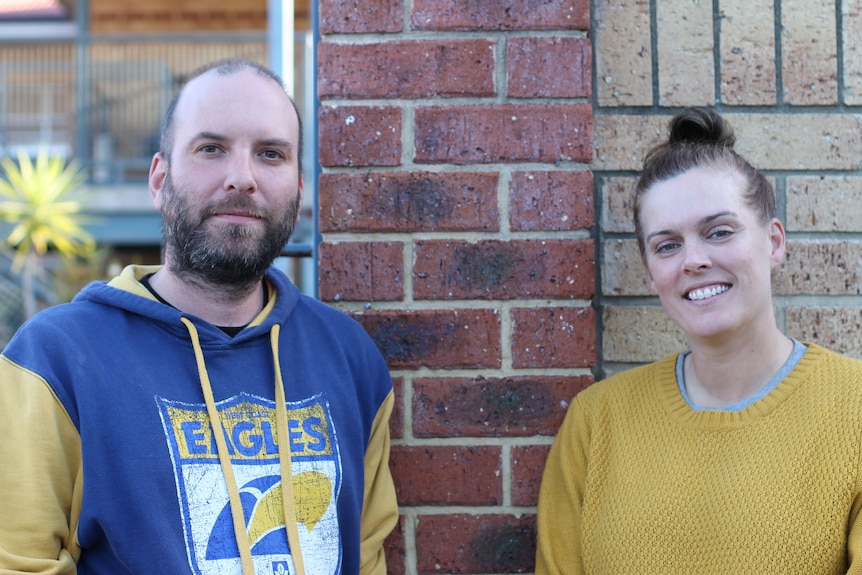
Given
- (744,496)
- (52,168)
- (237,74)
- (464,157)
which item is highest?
(52,168)

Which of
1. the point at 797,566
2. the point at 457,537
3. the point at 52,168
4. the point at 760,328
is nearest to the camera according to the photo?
the point at 797,566

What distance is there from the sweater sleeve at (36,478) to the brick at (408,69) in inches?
34.1

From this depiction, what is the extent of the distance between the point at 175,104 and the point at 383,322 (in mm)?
629

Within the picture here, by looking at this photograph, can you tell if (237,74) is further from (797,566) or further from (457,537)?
(797,566)

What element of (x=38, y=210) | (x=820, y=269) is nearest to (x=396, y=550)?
(x=820, y=269)

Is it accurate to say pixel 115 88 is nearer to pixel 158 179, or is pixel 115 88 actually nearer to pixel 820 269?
pixel 158 179

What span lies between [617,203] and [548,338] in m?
0.39

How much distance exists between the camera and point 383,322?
1.90 m

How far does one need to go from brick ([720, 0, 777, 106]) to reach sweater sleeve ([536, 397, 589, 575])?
83 cm

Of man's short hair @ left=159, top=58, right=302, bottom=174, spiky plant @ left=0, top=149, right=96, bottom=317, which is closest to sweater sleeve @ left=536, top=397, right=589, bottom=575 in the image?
man's short hair @ left=159, top=58, right=302, bottom=174

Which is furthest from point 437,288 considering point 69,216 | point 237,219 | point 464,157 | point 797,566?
point 69,216

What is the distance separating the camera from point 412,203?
1888mm

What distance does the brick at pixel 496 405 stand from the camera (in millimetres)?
1869

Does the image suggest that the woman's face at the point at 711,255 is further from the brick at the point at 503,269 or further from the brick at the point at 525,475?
the brick at the point at 525,475
